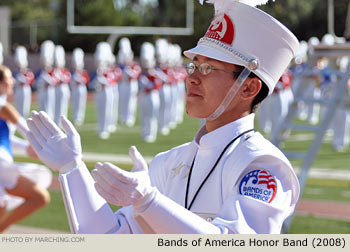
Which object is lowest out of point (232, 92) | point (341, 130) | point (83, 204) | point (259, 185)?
point (341, 130)

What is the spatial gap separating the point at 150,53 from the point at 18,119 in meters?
14.3

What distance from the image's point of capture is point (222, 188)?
7.74 ft

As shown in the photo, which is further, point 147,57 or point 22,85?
point 22,85

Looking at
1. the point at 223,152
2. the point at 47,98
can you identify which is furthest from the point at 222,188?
the point at 47,98

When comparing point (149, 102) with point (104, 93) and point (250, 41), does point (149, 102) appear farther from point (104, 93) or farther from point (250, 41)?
point (250, 41)

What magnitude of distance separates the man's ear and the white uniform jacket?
0.07 metres

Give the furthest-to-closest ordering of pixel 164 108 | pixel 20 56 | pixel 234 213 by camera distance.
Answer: pixel 20 56
pixel 164 108
pixel 234 213

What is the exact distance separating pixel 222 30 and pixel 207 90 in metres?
0.19

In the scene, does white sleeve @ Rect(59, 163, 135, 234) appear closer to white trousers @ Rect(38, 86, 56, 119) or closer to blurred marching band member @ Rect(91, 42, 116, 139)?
blurred marching band member @ Rect(91, 42, 116, 139)

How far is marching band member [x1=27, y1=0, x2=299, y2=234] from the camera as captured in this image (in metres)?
2.23

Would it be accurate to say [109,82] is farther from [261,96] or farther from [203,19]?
[261,96]

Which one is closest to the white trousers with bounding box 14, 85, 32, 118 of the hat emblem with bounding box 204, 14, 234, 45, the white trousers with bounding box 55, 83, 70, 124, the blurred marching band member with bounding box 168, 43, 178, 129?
the white trousers with bounding box 55, 83, 70, 124

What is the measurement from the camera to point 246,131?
2.48 metres

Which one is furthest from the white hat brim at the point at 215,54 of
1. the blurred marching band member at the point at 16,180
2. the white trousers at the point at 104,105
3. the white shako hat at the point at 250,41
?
the white trousers at the point at 104,105
